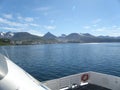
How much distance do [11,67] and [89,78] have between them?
1095 centimetres

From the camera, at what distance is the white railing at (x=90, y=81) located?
1262 cm

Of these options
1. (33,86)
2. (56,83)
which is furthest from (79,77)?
(33,86)

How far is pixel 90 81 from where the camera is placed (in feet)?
49.1

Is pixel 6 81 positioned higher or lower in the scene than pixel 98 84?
higher

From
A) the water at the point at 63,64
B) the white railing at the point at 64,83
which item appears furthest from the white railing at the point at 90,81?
the water at the point at 63,64

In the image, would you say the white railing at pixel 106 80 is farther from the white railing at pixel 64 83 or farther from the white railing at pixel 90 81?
the white railing at pixel 64 83

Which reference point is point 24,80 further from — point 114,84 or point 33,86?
point 114,84

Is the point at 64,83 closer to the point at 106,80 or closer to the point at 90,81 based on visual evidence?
the point at 90,81

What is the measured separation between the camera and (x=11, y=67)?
5.54 metres

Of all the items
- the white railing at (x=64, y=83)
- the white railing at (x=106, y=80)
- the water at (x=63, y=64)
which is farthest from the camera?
the water at (x=63, y=64)

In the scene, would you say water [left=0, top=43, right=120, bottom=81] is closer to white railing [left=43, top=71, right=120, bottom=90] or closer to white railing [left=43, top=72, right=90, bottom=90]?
white railing [left=43, top=72, right=90, bottom=90]

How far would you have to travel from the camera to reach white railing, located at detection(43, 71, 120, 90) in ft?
41.4

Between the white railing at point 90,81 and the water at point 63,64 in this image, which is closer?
the white railing at point 90,81

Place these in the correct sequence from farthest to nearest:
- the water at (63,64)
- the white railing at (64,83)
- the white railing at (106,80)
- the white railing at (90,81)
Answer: the water at (63,64), the white railing at (106,80), the white railing at (90,81), the white railing at (64,83)
